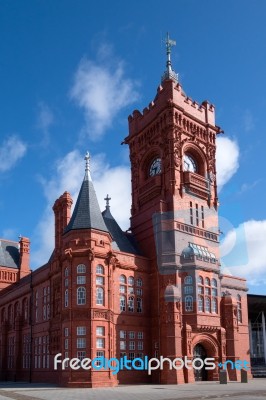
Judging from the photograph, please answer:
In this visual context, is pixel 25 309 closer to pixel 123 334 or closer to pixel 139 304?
pixel 139 304

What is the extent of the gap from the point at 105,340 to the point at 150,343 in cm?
751

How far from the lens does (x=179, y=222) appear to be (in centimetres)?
5103

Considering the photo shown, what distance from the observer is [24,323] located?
5772 centimetres

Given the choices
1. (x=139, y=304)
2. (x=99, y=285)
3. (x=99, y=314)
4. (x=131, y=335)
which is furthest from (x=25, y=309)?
(x=99, y=314)

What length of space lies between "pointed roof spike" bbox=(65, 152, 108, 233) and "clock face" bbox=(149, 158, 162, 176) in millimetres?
9685

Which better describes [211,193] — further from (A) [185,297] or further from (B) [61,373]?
(B) [61,373]

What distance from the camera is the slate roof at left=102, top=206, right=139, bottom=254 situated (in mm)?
52256

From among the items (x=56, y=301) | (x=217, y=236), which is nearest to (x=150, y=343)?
(x=56, y=301)

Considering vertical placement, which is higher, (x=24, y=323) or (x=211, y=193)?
(x=211, y=193)

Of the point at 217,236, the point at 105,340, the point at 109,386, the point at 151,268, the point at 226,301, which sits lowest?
the point at 109,386

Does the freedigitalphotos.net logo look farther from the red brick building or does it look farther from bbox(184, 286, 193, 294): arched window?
bbox(184, 286, 193, 294): arched window

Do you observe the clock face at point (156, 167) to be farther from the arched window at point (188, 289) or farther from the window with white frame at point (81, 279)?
the window with white frame at point (81, 279)

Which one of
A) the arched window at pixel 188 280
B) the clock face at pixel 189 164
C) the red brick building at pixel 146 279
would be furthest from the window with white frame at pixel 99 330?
the clock face at pixel 189 164

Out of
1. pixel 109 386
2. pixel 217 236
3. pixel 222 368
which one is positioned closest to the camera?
pixel 109 386
